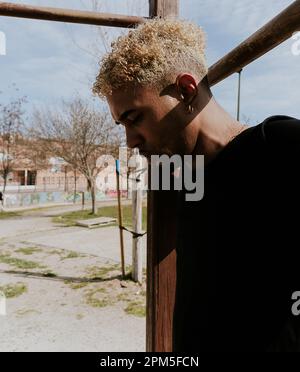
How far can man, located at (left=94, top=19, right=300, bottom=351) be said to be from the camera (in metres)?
0.78

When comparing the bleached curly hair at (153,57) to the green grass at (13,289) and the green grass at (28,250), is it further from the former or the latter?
the green grass at (28,250)

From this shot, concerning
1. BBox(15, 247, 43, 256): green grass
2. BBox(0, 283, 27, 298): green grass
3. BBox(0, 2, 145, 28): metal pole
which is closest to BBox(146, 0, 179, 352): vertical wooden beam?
BBox(0, 2, 145, 28): metal pole

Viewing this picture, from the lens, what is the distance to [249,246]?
2.67 feet

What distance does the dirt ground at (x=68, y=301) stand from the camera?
12.5ft

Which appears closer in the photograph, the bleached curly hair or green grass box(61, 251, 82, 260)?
the bleached curly hair

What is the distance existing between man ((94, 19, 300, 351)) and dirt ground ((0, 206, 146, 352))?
2984 mm

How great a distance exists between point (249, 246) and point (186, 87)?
410 mm

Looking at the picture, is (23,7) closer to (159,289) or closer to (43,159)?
(159,289)

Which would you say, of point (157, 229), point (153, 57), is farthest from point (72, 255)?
point (153, 57)

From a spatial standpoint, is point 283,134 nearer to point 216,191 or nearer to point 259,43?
point 216,191

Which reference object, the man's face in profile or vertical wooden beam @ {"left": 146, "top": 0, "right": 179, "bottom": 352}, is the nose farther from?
vertical wooden beam @ {"left": 146, "top": 0, "right": 179, "bottom": 352}

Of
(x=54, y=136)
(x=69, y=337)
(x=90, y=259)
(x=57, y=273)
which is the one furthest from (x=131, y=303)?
(x=54, y=136)

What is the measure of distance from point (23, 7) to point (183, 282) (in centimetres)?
121

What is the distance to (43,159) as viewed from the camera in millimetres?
19141
